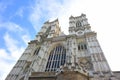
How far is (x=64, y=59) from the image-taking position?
18.0 m

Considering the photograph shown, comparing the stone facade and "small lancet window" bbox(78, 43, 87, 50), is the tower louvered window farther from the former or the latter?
"small lancet window" bbox(78, 43, 87, 50)

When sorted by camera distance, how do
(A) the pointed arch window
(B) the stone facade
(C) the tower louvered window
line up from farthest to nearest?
(A) the pointed arch window → (C) the tower louvered window → (B) the stone facade

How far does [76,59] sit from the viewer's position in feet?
53.0

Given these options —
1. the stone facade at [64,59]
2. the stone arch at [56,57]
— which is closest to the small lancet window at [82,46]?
the stone facade at [64,59]

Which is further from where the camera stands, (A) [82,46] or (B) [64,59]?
(A) [82,46]

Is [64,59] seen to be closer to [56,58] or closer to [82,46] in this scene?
[56,58]

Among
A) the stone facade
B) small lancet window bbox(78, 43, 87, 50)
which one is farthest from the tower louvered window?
small lancet window bbox(78, 43, 87, 50)

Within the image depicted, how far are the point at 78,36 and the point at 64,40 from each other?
283cm

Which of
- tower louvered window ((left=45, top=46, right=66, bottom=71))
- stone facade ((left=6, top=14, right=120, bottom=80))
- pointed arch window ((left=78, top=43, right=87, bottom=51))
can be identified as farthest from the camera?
pointed arch window ((left=78, top=43, right=87, bottom=51))

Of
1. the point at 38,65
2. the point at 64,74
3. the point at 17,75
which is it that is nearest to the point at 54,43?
the point at 38,65

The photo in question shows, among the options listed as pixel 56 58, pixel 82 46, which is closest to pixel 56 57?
pixel 56 58

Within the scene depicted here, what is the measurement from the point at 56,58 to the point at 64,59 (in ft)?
4.61

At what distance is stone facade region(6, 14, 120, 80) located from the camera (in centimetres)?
1222

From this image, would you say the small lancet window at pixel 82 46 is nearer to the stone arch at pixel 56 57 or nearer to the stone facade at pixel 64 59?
the stone facade at pixel 64 59
